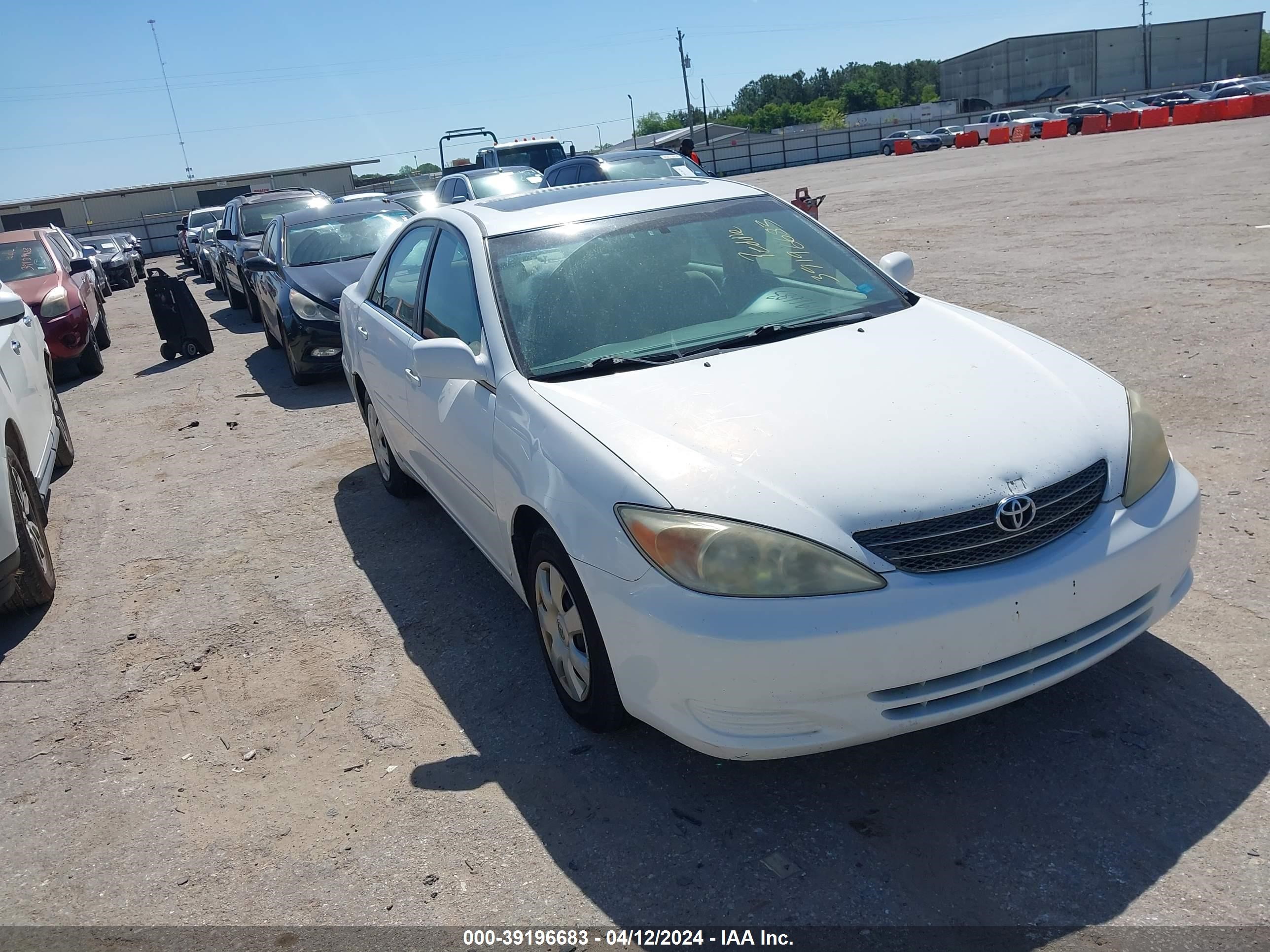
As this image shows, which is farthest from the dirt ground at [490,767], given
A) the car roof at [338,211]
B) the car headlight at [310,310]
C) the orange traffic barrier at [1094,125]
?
the orange traffic barrier at [1094,125]

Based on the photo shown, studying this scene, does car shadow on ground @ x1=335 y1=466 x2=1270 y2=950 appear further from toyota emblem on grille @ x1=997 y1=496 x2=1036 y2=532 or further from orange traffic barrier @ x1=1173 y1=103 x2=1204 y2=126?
orange traffic barrier @ x1=1173 y1=103 x2=1204 y2=126

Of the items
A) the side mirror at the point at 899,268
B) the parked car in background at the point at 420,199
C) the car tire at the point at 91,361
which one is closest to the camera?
the side mirror at the point at 899,268

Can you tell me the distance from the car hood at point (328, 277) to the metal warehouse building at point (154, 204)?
43974 mm

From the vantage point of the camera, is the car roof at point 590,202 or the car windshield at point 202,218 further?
the car windshield at point 202,218

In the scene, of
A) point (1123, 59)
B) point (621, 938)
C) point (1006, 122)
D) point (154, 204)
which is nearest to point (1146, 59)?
point (1123, 59)

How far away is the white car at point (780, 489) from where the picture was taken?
2.59m

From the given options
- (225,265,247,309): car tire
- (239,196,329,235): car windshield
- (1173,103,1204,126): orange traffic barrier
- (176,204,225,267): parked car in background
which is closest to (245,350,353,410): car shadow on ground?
(239,196,329,235): car windshield

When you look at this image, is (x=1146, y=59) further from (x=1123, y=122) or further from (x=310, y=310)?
(x=310, y=310)

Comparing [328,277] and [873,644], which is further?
[328,277]

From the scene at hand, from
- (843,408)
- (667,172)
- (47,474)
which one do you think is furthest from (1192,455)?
(667,172)

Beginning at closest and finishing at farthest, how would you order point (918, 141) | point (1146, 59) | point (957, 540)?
point (957, 540) → point (918, 141) → point (1146, 59)

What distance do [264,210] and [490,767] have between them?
48.3 ft

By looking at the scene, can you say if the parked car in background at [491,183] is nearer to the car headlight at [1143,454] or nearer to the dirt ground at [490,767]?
the dirt ground at [490,767]

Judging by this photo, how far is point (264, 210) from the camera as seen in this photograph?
52.5 feet
